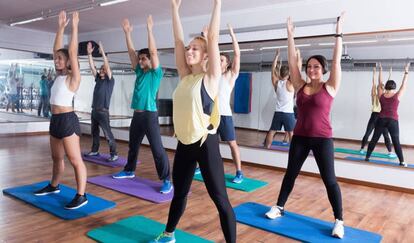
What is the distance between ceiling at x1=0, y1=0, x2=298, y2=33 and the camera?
4.87 m

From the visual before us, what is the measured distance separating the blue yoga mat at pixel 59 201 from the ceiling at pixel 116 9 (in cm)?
303

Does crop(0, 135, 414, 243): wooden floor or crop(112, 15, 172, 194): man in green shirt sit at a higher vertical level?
crop(112, 15, 172, 194): man in green shirt

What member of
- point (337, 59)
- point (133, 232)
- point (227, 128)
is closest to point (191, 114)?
point (133, 232)

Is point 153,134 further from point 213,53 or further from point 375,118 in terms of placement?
point 375,118

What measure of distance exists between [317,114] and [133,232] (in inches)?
65.0

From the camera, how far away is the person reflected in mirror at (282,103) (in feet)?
15.4

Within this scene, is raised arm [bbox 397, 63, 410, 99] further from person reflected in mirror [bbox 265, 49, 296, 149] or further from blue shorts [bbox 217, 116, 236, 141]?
blue shorts [bbox 217, 116, 236, 141]

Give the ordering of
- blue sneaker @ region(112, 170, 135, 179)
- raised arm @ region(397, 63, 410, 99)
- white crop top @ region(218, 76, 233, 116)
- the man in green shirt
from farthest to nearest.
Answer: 1. raised arm @ region(397, 63, 410, 99)
2. blue sneaker @ region(112, 170, 135, 179)
3. white crop top @ region(218, 76, 233, 116)
4. the man in green shirt

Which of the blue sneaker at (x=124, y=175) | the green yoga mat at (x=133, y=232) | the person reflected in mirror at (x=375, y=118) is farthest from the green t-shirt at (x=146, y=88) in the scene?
the person reflected in mirror at (x=375, y=118)

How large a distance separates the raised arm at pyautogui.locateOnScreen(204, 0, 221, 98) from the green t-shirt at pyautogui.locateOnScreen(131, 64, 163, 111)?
157cm

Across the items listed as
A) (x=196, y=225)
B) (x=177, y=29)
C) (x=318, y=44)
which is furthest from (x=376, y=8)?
(x=196, y=225)

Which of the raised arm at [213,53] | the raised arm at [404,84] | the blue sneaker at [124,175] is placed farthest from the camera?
the raised arm at [404,84]

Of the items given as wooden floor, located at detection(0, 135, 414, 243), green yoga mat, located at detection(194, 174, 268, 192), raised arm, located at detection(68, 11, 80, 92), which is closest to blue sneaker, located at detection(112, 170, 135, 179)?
wooden floor, located at detection(0, 135, 414, 243)

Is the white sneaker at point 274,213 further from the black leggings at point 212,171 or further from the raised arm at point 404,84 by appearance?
the raised arm at point 404,84
